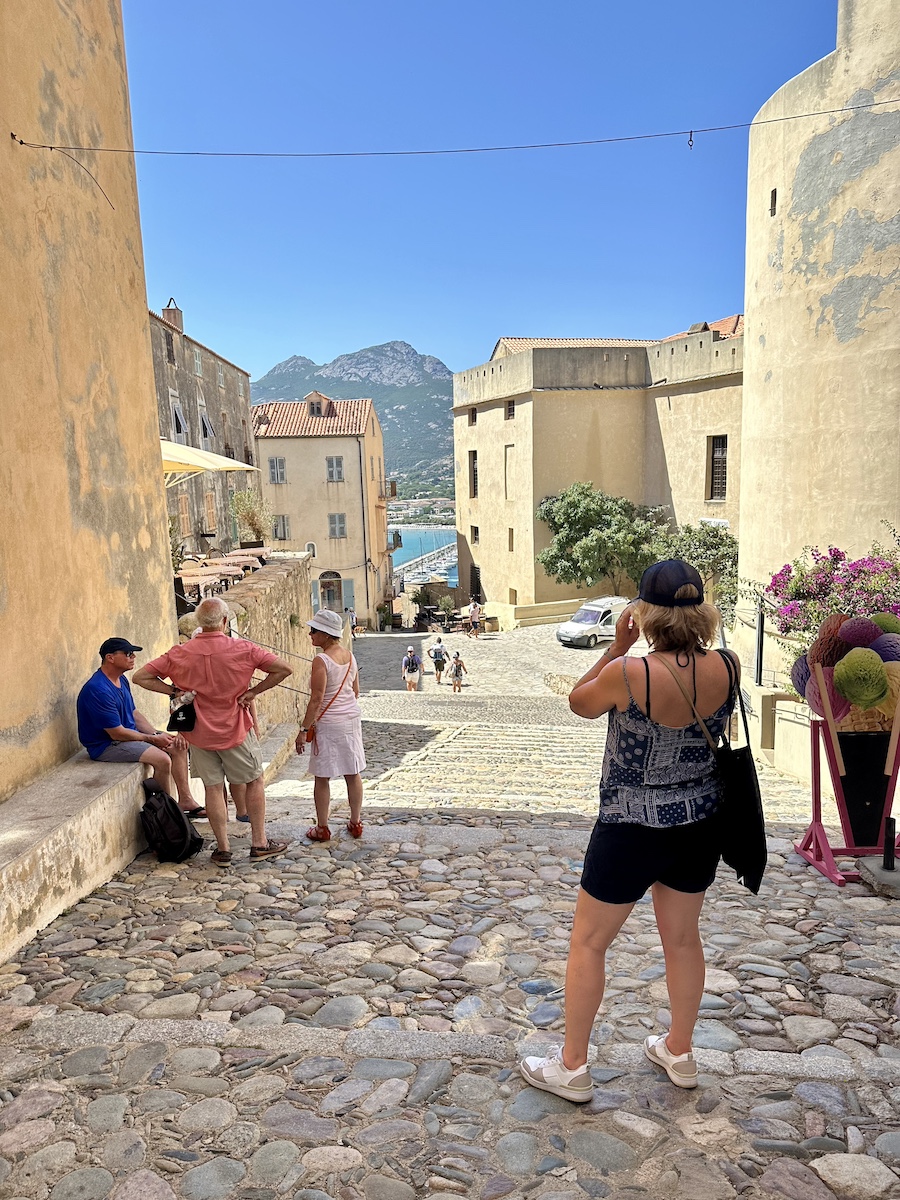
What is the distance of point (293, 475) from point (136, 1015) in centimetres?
3587

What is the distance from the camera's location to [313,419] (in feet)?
127

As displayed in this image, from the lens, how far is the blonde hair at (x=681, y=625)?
2570 mm

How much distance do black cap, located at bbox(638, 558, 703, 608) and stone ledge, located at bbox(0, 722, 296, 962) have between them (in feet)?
9.73

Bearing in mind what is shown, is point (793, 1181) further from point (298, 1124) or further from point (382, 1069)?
point (298, 1124)

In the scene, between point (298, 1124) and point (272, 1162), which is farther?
point (298, 1124)

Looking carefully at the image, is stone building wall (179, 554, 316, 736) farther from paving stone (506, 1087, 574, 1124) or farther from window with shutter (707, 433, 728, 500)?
window with shutter (707, 433, 728, 500)

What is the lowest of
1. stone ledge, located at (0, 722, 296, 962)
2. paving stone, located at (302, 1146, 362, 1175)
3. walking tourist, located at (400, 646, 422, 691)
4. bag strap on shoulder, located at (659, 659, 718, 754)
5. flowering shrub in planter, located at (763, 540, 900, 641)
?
walking tourist, located at (400, 646, 422, 691)

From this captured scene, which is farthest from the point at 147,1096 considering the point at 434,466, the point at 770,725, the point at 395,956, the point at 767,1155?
the point at 434,466

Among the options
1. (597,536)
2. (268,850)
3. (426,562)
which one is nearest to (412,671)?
(597,536)

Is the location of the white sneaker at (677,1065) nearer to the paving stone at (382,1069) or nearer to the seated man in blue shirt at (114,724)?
the paving stone at (382,1069)

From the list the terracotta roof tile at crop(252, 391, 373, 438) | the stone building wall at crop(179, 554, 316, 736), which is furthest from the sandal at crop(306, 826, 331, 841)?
the terracotta roof tile at crop(252, 391, 373, 438)

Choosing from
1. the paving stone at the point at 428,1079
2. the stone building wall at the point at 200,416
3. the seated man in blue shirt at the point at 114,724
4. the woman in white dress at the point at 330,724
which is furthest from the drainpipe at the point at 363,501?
the paving stone at the point at 428,1079

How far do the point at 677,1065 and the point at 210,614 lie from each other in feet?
11.4

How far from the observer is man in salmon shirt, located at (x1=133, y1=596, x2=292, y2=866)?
503 centimetres
